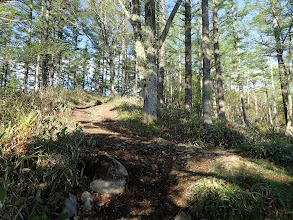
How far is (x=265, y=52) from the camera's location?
9188mm

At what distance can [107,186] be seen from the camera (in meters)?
2.75

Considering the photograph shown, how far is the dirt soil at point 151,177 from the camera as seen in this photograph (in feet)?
7.97

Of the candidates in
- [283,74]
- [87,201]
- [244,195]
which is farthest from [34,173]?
[283,74]

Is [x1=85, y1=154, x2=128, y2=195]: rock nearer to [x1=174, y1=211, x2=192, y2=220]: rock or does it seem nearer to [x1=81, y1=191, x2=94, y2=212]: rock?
[x1=81, y1=191, x2=94, y2=212]: rock

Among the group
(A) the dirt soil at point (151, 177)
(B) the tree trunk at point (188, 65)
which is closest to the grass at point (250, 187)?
(A) the dirt soil at point (151, 177)

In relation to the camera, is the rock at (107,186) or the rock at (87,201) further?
the rock at (107,186)

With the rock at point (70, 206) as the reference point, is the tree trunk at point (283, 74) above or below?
above

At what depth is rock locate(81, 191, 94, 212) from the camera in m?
2.33

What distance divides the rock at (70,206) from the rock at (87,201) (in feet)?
0.46

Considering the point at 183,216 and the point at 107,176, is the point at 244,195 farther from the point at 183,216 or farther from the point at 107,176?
the point at 107,176

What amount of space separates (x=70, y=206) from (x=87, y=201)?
28 cm

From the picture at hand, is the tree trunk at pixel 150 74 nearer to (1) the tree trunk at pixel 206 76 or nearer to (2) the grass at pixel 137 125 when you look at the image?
(2) the grass at pixel 137 125

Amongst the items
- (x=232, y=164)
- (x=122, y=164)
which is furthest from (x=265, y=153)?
(x=122, y=164)

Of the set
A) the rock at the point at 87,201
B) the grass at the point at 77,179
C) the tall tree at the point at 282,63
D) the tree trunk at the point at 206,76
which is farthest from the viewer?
the tall tree at the point at 282,63
